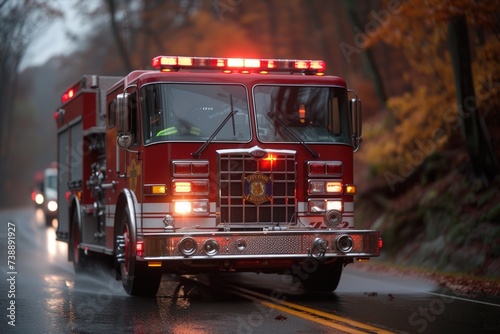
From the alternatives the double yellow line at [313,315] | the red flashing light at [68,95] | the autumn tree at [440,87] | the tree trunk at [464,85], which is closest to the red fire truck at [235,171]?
the double yellow line at [313,315]

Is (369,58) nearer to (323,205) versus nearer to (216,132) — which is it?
(323,205)

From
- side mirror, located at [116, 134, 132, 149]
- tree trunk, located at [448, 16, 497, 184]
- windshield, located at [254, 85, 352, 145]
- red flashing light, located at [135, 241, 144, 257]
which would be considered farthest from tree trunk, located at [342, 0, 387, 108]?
red flashing light, located at [135, 241, 144, 257]

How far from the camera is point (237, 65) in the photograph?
487 inches

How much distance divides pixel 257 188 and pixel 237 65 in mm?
1626

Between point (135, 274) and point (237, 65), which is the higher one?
point (237, 65)

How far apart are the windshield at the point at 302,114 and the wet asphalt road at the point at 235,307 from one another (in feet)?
6.61

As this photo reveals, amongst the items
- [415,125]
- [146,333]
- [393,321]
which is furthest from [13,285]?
[415,125]

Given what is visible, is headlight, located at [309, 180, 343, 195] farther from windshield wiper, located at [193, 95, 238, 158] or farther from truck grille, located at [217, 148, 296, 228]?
windshield wiper, located at [193, 95, 238, 158]

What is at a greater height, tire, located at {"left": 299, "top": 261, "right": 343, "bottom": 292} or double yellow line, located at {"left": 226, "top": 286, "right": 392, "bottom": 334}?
tire, located at {"left": 299, "top": 261, "right": 343, "bottom": 292}

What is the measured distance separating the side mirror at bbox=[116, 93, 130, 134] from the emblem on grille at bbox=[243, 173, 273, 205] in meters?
1.64

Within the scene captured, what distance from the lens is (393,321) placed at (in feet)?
32.9

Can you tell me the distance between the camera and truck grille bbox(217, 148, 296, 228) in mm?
11773

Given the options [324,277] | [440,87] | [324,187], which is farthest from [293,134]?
[440,87]

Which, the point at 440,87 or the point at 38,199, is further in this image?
the point at 38,199
